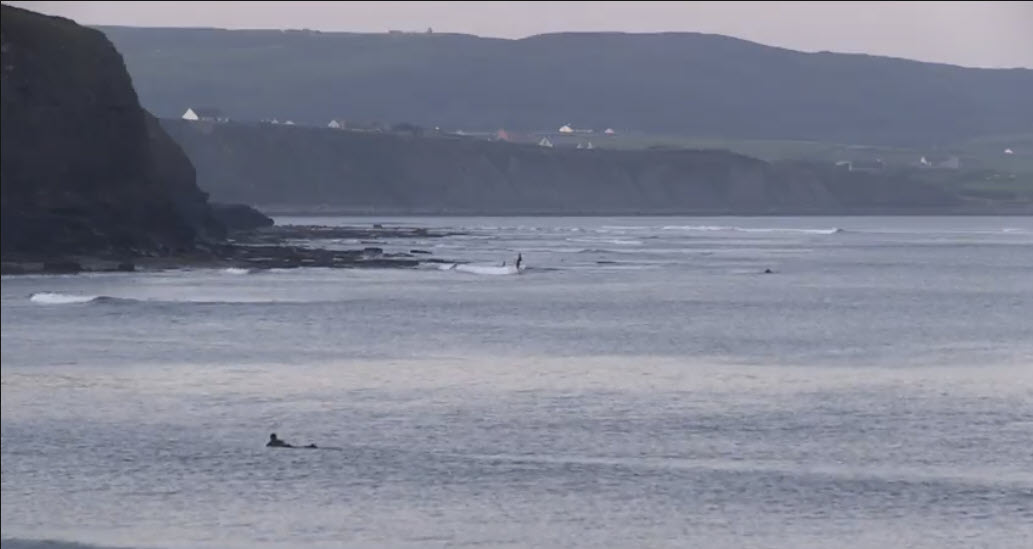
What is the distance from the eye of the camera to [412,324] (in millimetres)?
54000

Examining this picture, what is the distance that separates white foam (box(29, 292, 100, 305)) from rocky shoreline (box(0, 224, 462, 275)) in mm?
1767

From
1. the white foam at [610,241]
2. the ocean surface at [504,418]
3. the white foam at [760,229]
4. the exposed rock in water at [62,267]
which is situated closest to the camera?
the ocean surface at [504,418]

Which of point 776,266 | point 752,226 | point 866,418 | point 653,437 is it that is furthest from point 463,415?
point 752,226

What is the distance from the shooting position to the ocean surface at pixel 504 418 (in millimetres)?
24141

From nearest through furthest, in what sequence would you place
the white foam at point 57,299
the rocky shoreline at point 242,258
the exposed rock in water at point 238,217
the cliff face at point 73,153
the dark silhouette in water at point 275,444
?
the dark silhouette in water at point 275,444 < the white foam at point 57,299 < the cliff face at point 73,153 < the rocky shoreline at point 242,258 < the exposed rock in water at point 238,217

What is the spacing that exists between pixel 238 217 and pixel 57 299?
6170 centimetres

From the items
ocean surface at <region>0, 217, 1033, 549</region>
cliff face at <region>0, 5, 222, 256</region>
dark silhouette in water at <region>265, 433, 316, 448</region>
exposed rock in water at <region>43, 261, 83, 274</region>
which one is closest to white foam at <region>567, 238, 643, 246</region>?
cliff face at <region>0, 5, 222, 256</region>

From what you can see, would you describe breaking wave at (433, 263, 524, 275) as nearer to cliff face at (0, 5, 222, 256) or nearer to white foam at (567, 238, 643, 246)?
cliff face at (0, 5, 222, 256)

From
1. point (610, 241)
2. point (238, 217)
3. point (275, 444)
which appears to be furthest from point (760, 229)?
point (275, 444)

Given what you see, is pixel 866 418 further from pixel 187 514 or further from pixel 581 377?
pixel 187 514

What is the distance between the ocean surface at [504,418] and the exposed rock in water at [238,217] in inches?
1770

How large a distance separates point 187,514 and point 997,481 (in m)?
10.4

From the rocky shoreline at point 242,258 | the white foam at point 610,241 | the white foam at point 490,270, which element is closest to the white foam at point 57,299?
the rocky shoreline at point 242,258

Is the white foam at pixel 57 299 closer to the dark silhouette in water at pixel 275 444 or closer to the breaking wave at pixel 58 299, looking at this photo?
the breaking wave at pixel 58 299
